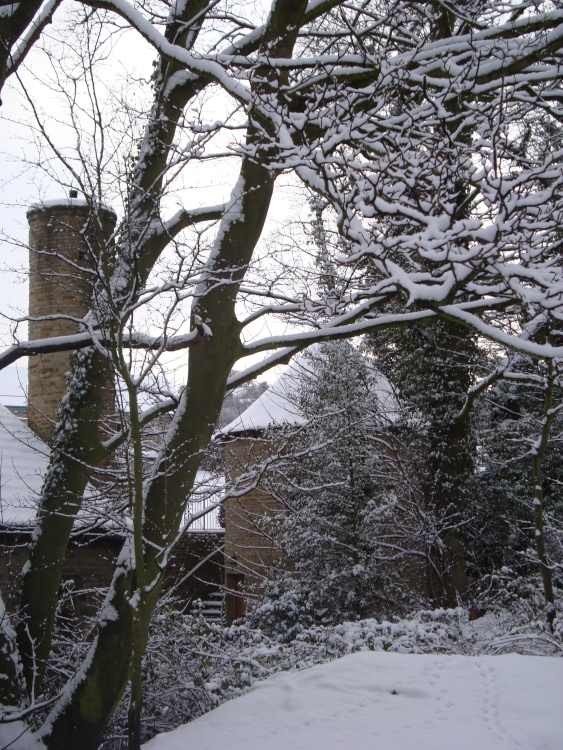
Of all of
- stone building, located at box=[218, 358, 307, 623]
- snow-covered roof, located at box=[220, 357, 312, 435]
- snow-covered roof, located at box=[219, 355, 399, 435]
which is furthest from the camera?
snow-covered roof, located at box=[220, 357, 312, 435]

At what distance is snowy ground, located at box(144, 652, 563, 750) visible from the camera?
14.4 ft

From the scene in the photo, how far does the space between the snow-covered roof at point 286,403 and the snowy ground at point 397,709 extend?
25.8 ft

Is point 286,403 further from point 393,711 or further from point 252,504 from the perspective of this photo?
point 393,711

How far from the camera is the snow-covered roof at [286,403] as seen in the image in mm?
14492

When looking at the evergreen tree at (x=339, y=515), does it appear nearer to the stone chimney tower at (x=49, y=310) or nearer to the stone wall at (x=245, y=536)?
the stone wall at (x=245, y=536)

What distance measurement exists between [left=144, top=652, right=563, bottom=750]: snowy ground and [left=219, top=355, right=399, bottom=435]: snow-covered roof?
786 centimetres

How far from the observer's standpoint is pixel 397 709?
16.4 feet

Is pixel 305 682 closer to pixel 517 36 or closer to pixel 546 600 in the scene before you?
pixel 546 600

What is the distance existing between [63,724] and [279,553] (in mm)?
9908

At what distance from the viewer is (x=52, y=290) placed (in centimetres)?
1442

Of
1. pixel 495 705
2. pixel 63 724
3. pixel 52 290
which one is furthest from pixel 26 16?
pixel 52 290

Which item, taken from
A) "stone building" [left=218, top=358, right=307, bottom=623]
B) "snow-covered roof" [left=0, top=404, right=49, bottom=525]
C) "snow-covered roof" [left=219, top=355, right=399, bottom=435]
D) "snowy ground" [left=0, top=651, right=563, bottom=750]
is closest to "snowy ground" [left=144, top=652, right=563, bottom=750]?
"snowy ground" [left=0, top=651, right=563, bottom=750]

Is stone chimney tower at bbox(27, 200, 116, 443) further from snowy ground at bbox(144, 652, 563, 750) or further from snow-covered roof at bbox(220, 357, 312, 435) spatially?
snowy ground at bbox(144, 652, 563, 750)

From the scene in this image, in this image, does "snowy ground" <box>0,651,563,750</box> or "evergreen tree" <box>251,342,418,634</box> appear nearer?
"snowy ground" <box>0,651,563,750</box>
